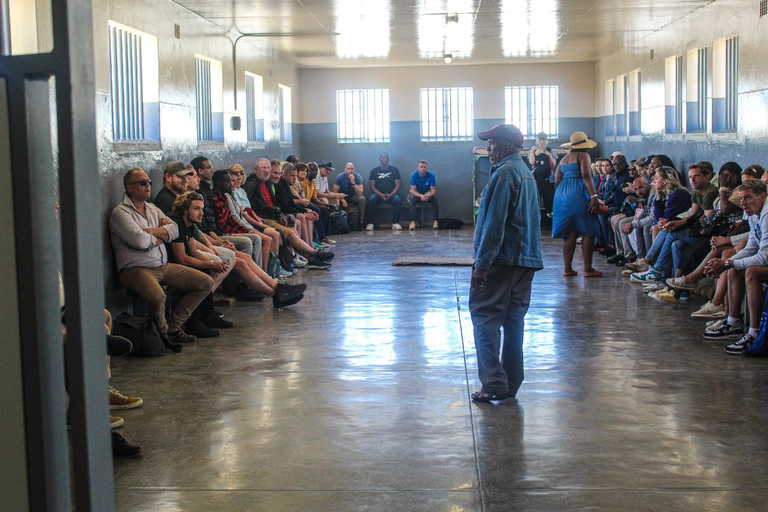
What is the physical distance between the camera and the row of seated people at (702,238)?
20.0 ft

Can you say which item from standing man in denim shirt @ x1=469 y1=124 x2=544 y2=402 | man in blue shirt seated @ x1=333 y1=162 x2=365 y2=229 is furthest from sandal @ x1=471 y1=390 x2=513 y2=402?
man in blue shirt seated @ x1=333 y1=162 x2=365 y2=229

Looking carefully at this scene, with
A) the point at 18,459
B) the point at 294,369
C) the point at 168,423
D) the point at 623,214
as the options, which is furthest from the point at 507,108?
A: the point at 18,459

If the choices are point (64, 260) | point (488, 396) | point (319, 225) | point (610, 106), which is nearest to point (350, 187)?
point (319, 225)

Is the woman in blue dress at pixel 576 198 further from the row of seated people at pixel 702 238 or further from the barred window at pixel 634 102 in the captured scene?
the barred window at pixel 634 102

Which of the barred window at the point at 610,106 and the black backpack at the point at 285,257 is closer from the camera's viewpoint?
the black backpack at the point at 285,257

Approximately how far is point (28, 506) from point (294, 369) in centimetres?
388

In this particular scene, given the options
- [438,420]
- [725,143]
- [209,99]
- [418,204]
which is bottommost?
[438,420]

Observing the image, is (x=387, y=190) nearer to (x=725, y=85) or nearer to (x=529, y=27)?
(x=529, y=27)

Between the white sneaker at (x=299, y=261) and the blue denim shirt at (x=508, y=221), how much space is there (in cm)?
616

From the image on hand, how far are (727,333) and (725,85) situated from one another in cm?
427

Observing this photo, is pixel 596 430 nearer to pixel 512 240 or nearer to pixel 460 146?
pixel 512 240

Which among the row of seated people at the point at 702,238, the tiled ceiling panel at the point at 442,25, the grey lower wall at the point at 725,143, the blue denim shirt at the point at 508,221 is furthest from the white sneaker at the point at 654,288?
the blue denim shirt at the point at 508,221

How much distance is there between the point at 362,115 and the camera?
17.6m

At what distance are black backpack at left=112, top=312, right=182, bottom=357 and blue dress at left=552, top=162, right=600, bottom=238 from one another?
473 cm
